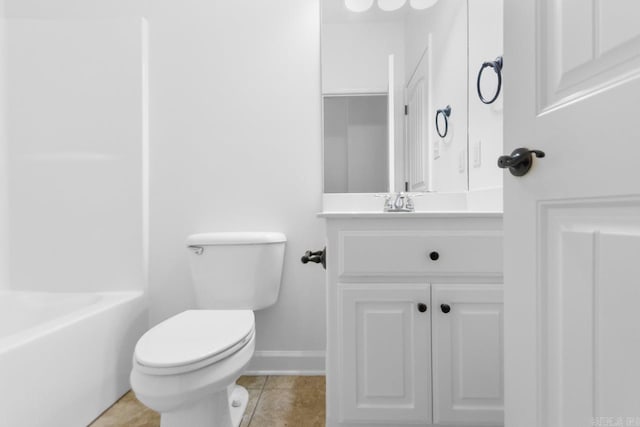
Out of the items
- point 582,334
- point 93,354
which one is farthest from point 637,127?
point 93,354

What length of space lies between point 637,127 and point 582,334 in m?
0.29

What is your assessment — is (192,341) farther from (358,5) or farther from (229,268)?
(358,5)

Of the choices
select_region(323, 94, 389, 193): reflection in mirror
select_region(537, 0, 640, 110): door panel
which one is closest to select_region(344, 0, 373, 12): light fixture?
select_region(323, 94, 389, 193): reflection in mirror

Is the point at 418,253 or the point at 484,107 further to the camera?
the point at 484,107

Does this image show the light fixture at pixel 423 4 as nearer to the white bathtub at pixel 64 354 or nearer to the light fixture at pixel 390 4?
the light fixture at pixel 390 4

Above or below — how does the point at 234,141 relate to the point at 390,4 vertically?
below

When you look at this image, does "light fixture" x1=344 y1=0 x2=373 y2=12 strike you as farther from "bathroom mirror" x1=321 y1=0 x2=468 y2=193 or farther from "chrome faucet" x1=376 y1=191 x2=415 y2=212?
"chrome faucet" x1=376 y1=191 x2=415 y2=212

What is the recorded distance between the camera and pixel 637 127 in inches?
15.8

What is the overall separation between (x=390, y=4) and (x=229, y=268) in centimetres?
145

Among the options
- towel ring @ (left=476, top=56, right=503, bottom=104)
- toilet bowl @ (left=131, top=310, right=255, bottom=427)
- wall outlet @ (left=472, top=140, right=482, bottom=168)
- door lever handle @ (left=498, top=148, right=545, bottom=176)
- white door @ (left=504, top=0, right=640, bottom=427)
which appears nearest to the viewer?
white door @ (left=504, top=0, right=640, bottom=427)

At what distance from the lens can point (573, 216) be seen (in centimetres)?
50

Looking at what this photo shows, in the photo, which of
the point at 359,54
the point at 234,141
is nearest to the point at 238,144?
the point at 234,141

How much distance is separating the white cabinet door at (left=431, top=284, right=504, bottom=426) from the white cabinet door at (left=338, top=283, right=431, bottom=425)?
0.13 ft

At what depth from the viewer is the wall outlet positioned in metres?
1.45
